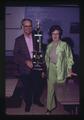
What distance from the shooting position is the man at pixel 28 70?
15.1m

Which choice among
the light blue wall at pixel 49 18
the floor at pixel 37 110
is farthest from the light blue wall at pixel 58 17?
the floor at pixel 37 110

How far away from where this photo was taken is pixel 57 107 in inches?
593

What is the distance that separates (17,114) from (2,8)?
8.39ft

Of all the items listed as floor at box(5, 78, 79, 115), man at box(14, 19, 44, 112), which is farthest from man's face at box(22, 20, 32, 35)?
floor at box(5, 78, 79, 115)

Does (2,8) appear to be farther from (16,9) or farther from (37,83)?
(37,83)

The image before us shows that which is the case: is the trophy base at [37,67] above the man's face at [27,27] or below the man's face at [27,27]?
below

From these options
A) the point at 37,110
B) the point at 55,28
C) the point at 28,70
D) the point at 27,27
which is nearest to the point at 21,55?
the point at 28,70

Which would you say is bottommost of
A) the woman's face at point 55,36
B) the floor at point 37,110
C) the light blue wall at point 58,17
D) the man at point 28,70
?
the floor at point 37,110

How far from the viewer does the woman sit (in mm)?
15055

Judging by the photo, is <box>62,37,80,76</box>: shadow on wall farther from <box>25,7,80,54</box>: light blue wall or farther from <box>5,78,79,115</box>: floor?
<box>5,78,79,115</box>: floor

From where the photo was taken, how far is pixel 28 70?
15.1 m

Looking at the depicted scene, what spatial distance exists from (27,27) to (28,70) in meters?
1.03

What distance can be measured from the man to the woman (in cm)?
26

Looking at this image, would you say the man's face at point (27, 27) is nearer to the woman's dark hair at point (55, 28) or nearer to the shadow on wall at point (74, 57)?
the woman's dark hair at point (55, 28)
